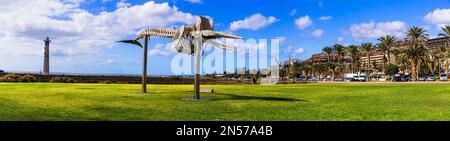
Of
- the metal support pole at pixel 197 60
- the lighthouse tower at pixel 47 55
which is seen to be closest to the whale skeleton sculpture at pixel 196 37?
the metal support pole at pixel 197 60

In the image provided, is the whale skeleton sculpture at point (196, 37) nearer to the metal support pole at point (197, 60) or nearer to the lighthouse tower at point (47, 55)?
the metal support pole at point (197, 60)

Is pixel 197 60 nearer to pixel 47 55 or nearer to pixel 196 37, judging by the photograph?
pixel 196 37

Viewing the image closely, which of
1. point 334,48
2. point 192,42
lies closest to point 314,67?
point 334,48

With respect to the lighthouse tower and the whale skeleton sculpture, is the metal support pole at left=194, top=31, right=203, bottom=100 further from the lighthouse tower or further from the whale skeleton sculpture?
the lighthouse tower

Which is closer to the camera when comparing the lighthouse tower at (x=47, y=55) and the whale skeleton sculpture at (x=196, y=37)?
the whale skeleton sculpture at (x=196, y=37)

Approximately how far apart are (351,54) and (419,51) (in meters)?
29.8

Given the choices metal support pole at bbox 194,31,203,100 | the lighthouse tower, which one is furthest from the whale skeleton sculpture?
the lighthouse tower

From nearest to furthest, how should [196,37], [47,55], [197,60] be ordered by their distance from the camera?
[197,60] < [196,37] < [47,55]

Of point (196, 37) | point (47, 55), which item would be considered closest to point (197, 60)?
point (196, 37)

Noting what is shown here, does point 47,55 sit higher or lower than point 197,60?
higher

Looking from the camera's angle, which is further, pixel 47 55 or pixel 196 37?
pixel 47 55
